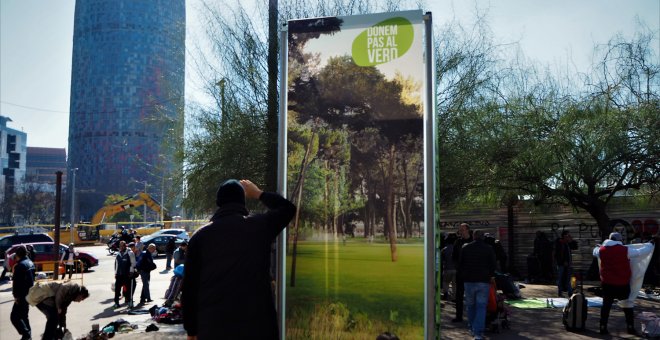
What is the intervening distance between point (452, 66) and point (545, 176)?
4.45 m

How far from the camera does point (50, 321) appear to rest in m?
8.31

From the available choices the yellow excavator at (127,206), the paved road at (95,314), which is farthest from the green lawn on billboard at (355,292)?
the yellow excavator at (127,206)

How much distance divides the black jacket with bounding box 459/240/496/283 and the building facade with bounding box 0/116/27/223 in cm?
4908

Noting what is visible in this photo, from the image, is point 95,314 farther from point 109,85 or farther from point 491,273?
point 109,85

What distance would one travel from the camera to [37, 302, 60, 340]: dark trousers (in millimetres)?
8227

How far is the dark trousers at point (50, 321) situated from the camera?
27.0 feet

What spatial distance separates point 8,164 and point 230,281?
119994 mm

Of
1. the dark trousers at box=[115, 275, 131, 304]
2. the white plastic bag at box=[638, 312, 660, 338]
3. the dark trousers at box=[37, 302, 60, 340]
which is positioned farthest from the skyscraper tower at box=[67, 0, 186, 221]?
the white plastic bag at box=[638, 312, 660, 338]

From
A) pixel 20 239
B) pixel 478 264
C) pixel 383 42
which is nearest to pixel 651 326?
pixel 478 264

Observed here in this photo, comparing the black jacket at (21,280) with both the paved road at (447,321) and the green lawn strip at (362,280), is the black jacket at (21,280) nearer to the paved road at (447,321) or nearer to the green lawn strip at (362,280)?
the paved road at (447,321)

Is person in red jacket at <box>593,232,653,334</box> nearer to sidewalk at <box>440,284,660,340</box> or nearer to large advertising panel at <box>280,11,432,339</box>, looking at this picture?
sidewalk at <box>440,284,660,340</box>

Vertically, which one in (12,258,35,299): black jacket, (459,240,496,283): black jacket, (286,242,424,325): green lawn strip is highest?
(286,242,424,325): green lawn strip

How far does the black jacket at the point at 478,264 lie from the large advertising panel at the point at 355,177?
5.01m

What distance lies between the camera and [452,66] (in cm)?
1167
